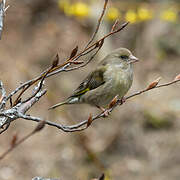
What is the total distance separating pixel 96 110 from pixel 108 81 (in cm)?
469

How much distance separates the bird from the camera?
4859 millimetres

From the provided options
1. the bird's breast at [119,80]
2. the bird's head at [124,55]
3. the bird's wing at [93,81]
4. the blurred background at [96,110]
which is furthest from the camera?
the blurred background at [96,110]

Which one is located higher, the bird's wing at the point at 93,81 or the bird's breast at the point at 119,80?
the bird's wing at the point at 93,81

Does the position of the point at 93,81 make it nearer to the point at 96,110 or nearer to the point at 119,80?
the point at 119,80

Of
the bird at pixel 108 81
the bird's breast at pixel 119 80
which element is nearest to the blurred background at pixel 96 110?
the bird at pixel 108 81

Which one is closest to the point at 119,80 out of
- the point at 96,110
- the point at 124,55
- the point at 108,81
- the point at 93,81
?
the point at 108,81

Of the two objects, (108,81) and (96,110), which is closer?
(108,81)

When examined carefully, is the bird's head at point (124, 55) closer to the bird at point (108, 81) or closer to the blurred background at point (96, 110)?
the bird at point (108, 81)

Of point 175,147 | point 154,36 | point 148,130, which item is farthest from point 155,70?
point 175,147

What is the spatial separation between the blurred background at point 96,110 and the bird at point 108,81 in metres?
2.20

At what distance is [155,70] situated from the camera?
11.1m

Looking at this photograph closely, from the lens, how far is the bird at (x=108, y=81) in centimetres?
486

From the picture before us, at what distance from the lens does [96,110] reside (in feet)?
31.8

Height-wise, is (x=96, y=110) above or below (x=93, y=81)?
above
